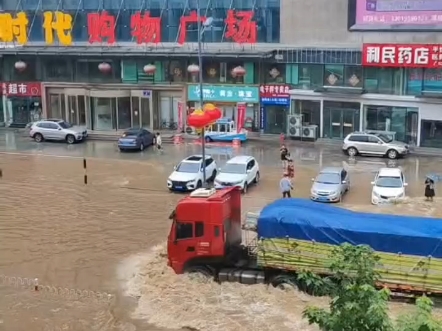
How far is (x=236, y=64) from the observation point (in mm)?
46125

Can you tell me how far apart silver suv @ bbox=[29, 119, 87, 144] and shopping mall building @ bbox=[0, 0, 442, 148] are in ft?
12.6

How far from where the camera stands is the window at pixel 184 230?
20.1 metres

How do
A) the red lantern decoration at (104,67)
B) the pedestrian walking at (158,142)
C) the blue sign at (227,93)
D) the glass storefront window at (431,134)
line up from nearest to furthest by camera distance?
the glass storefront window at (431,134) < the pedestrian walking at (158,142) < the blue sign at (227,93) < the red lantern decoration at (104,67)

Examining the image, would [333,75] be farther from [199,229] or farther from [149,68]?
[199,229]

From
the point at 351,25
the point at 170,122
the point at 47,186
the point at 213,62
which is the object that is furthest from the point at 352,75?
the point at 47,186

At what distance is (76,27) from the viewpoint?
50.7 meters

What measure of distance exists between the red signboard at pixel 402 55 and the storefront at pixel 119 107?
42.8 feet

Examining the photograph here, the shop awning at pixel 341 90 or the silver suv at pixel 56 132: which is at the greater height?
the shop awning at pixel 341 90

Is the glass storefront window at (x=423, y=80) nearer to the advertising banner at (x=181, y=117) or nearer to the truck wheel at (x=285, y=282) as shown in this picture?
the advertising banner at (x=181, y=117)

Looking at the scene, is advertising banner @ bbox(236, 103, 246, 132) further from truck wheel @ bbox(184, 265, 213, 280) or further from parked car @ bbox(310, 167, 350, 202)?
truck wheel @ bbox(184, 265, 213, 280)

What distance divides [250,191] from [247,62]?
615 inches

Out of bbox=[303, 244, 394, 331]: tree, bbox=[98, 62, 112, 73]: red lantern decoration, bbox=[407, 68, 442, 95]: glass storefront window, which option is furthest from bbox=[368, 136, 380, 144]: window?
bbox=[303, 244, 394, 331]: tree

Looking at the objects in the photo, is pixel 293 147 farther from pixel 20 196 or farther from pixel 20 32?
pixel 20 32

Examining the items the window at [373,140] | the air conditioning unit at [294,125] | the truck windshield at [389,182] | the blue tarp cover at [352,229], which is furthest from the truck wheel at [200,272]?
the air conditioning unit at [294,125]
